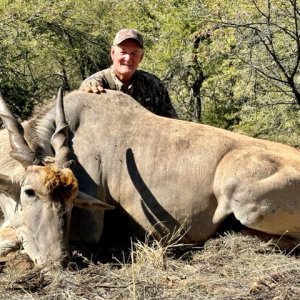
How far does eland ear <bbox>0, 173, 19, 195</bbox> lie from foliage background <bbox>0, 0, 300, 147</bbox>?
16.5ft

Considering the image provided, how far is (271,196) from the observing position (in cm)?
504

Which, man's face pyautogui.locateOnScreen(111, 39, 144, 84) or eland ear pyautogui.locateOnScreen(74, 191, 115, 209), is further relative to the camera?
man's face pyautogui.locateOnScreen(111, 39, 144, 84)

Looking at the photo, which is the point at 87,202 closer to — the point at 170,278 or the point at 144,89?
the point at 170,278

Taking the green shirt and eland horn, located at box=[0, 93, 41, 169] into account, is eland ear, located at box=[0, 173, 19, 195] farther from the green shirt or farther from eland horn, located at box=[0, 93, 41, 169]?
the green shirt

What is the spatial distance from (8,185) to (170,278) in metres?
1.39

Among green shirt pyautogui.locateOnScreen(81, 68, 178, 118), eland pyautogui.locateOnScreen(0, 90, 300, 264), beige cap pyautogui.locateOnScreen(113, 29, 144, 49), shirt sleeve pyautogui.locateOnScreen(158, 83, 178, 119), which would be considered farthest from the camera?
shirt sleeve pyautogui.locateOnScreen(158, 83, 178, 119)

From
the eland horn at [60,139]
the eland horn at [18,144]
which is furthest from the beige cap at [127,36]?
the eland horn at [18,144]

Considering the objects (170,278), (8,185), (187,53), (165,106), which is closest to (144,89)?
(165,106)

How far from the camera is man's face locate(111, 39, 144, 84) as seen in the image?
622 centimetres

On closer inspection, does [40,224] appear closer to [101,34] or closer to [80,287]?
[80,287]

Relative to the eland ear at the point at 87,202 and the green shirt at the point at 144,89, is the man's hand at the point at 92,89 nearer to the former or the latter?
the green shirt at the point at 144,89

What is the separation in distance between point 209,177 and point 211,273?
1093 mm

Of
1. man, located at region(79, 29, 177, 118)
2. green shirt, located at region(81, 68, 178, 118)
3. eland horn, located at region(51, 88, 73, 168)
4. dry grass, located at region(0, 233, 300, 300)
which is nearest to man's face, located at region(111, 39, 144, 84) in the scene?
man, located at region(79, 29, 177, 118)

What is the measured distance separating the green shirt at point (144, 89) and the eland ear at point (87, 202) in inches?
73.1
